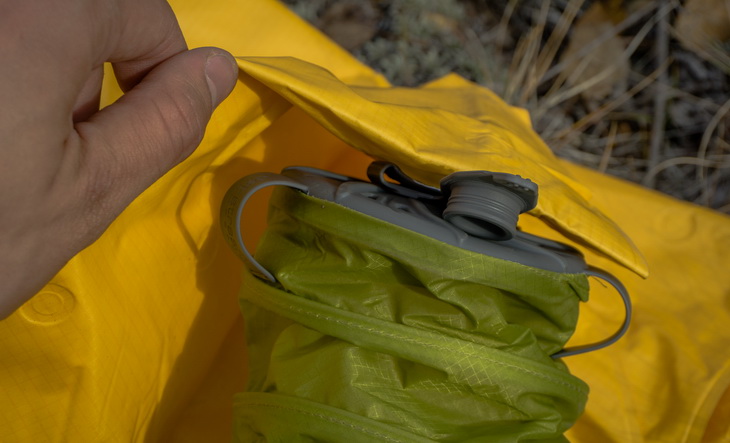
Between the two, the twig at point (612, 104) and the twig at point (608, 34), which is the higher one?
the twig at point (608, 34)

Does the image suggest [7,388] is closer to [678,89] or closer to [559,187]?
[559,187]

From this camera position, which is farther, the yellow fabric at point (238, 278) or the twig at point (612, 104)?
the twig at point (612, 104)

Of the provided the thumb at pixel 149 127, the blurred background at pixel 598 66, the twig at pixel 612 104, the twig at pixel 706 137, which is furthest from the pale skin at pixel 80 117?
the twig at pixel 706 137

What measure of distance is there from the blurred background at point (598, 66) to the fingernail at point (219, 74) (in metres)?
0.94

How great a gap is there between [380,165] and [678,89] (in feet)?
3.83

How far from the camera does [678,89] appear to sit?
1478 mm

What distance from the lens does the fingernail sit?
53cm

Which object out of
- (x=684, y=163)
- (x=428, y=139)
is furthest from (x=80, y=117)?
(x=684, y=163)

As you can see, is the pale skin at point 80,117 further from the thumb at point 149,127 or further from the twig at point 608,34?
the twig at point 608,34

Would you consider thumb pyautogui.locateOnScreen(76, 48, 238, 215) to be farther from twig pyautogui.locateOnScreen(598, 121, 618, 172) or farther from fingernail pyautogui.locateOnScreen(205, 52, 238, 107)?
twig pyautogui.locateOnScreen(598, 121, 618, 172)

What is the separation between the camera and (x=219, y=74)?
21.3 inches

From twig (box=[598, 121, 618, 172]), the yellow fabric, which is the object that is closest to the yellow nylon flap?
the yellow fabric

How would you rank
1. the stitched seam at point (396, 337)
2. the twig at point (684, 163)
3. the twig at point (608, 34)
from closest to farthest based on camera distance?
the stitched seam at point (396, 337) < the twig at point (684, 163) < the twig at point (608, 34)

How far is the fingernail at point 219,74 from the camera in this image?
0.53 meters
